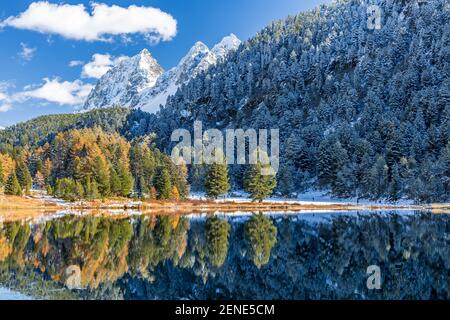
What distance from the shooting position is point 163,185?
98812 millimetres

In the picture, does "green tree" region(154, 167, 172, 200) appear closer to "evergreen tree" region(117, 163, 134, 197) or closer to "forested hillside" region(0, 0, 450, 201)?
"forested hillside" region(0, 0, 450, 201)

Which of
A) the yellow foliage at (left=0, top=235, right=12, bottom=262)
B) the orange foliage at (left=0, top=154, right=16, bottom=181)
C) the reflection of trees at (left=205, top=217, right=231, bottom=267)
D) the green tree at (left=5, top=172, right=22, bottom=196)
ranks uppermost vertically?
the orange foliage at (left=0, top=154, right=16, bottom=181)

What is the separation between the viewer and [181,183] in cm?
10662

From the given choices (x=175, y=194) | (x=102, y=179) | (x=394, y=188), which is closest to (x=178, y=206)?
(x=175, y=194)

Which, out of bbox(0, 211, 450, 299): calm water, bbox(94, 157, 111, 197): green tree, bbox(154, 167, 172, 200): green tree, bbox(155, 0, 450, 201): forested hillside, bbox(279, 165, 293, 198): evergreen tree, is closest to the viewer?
bbox(0, 211, 450, 299): calm water

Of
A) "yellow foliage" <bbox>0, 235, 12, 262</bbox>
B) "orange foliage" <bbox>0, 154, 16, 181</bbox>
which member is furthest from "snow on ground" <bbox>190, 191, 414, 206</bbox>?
"yellow foliage" <bbox>0, 235, 12, 262</bbox>

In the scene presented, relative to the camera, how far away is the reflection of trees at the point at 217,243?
30.7 metres

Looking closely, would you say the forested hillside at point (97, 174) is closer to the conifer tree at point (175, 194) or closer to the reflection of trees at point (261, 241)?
the conifer tree at point (175, 194)

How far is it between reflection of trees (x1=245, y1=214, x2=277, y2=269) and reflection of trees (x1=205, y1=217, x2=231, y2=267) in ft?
7.14

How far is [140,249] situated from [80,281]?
11581 millimetres

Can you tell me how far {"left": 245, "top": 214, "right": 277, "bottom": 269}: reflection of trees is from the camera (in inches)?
1229

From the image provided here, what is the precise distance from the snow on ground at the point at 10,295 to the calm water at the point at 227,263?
0.48 metres

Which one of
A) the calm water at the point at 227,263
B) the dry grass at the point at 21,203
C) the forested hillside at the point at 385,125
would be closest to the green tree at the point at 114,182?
the dry grass at the point at 21,203
